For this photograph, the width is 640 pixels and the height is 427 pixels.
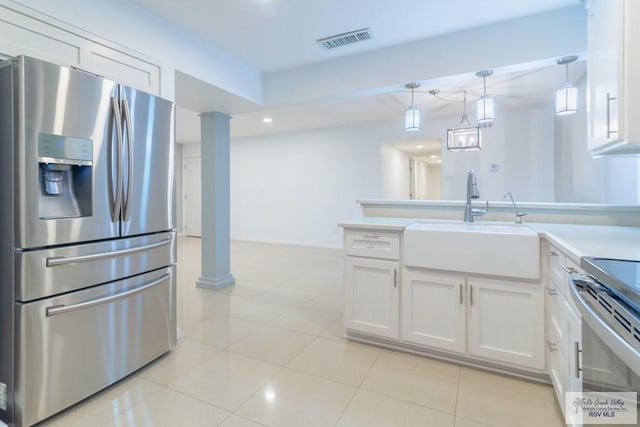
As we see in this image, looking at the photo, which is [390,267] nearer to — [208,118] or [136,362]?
[136,362]

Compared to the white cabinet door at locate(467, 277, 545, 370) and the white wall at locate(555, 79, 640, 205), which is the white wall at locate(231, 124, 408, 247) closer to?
the white wall at locate(555, 79, 640, 205)

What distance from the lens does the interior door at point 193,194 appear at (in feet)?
26.3

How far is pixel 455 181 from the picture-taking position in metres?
5.63

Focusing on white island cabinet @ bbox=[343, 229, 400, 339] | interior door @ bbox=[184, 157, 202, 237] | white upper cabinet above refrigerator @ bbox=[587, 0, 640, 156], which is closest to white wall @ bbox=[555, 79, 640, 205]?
white upper cabinet above refrigerator @ bbox=[587, 0, 640, 156]

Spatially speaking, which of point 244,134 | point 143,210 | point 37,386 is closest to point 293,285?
point 143,210

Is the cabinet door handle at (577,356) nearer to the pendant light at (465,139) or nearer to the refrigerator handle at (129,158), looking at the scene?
the refrigerator handle at (129,158)

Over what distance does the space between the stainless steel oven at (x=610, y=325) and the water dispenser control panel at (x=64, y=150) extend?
222cm

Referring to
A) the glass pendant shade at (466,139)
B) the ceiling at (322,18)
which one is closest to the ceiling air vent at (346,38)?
the ceiling at (322,18)

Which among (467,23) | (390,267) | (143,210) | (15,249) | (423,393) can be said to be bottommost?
(423,393)

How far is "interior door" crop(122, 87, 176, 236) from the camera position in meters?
1.81

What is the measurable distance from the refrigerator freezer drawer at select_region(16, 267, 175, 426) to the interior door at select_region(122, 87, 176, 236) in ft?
1.16

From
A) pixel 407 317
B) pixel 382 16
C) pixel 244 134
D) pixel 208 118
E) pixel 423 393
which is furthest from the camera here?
pixel 244 134

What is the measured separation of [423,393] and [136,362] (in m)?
1.69

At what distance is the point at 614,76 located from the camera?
1336 mm
